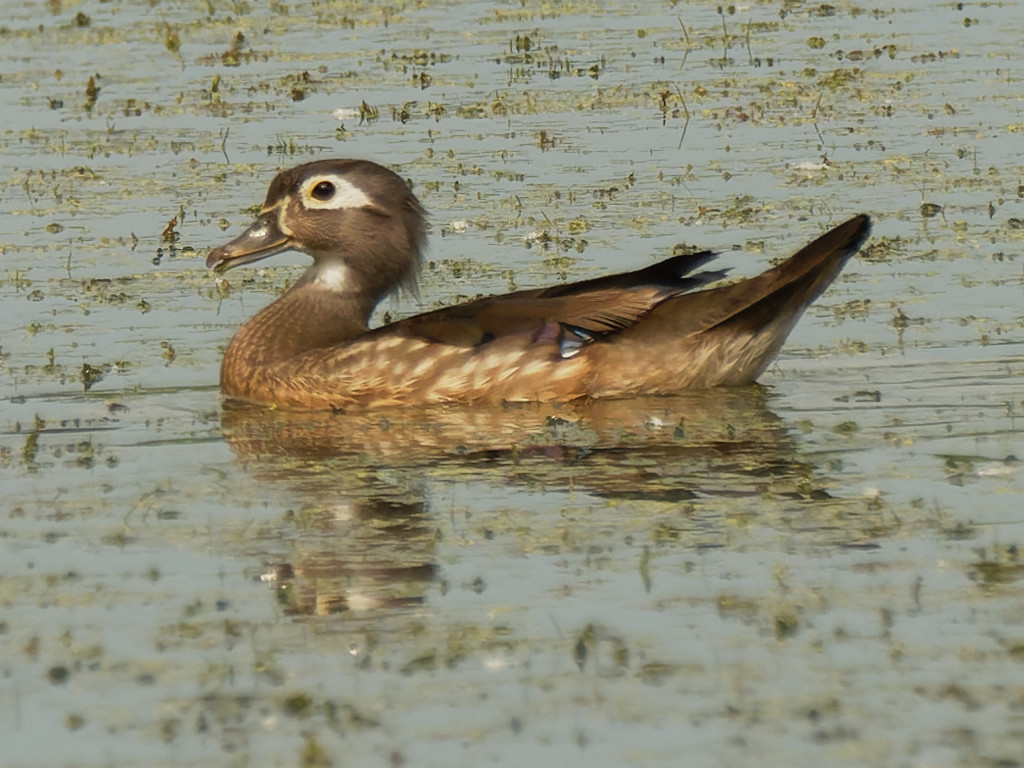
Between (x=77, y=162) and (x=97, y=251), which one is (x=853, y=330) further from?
(x=77, y=162)

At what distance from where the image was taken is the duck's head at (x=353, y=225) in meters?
12.7

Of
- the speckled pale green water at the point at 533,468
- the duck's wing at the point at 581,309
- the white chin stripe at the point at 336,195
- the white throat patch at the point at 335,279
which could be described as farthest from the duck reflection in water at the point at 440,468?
the white chin stripe at the point at 336,195

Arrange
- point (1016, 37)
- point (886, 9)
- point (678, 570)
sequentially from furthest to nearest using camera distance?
point (886, 9), point (1016, 37), point (678, 570)

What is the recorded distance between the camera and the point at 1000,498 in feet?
30.7

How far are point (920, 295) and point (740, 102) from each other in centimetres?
681

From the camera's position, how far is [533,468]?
10.3 meters

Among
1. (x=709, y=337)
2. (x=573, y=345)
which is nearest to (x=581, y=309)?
(x=573, y=345)

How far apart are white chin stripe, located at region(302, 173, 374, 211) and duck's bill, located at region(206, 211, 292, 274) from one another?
0.76ft

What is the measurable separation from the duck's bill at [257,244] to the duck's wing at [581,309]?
133 centimetres

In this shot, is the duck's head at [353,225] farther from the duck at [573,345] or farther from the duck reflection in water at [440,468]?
the duck reflection in water at [440,468]

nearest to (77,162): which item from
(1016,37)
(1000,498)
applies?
(1016,37)

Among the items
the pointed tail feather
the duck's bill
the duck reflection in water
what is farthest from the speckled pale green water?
the duck's bill

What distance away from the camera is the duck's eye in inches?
503

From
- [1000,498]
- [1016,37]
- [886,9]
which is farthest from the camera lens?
[886,9]
